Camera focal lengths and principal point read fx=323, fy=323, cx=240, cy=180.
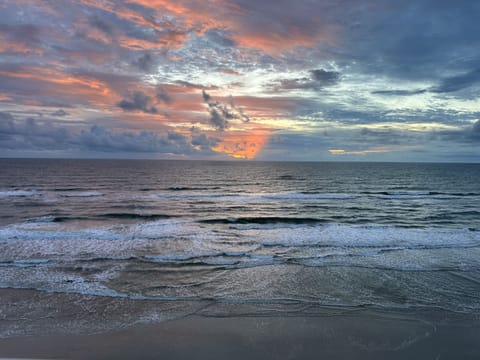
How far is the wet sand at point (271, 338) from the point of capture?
622 cm

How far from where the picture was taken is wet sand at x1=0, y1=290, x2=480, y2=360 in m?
6.22

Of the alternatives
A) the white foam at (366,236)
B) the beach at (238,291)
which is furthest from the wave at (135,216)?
the white foam at (366,236)

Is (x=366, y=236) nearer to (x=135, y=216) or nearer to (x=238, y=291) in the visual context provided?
(x=238, y=291)

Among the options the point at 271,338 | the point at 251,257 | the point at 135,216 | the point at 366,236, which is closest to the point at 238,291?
the point at 271,338

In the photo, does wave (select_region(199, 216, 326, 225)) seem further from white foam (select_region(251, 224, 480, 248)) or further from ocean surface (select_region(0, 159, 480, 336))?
white foam (select_region(251, 224, 480, 248))

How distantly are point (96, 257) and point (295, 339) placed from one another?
946 centimetres

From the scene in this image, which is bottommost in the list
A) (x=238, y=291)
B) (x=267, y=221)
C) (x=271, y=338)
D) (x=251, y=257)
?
(x=267, y=221)

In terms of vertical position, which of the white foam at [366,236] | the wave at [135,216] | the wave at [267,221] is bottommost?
the wave at [135,216]

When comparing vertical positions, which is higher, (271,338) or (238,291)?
(271,338)

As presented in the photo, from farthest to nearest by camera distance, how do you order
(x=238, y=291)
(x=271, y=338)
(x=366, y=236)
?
1. (x=366, y=236)
2. (x=238, y=291)
3. (x=271, y=338)

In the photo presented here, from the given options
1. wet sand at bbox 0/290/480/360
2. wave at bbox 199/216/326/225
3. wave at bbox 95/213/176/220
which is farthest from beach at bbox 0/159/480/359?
wave at bbox 95/213/176/220

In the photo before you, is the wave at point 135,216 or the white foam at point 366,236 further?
the wave at point 135,216

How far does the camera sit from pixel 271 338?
681cm

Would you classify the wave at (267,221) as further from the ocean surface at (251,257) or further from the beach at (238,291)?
the beach at (238,291)
